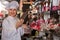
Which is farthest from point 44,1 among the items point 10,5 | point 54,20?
point 10,5

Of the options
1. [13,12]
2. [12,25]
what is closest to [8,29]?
[12,25]

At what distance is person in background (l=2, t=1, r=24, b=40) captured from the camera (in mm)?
2318

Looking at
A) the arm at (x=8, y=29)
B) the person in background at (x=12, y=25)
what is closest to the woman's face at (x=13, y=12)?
the person in background at (x=12, y=25)

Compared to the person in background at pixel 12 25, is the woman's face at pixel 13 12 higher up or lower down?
higher up

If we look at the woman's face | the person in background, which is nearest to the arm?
the person in background

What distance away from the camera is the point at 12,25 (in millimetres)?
2336

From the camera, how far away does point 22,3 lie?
7.73 ft

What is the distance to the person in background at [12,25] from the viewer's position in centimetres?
232

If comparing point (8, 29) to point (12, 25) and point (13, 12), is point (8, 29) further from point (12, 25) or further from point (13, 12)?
point (13, 12)

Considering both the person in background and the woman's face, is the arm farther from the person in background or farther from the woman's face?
the woman's face

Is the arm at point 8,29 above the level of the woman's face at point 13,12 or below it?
below

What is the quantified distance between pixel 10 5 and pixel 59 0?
60cm

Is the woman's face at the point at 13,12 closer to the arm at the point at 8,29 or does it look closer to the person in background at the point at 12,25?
the person in background at the point at 12,25

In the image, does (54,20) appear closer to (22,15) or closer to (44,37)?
(44,37)
